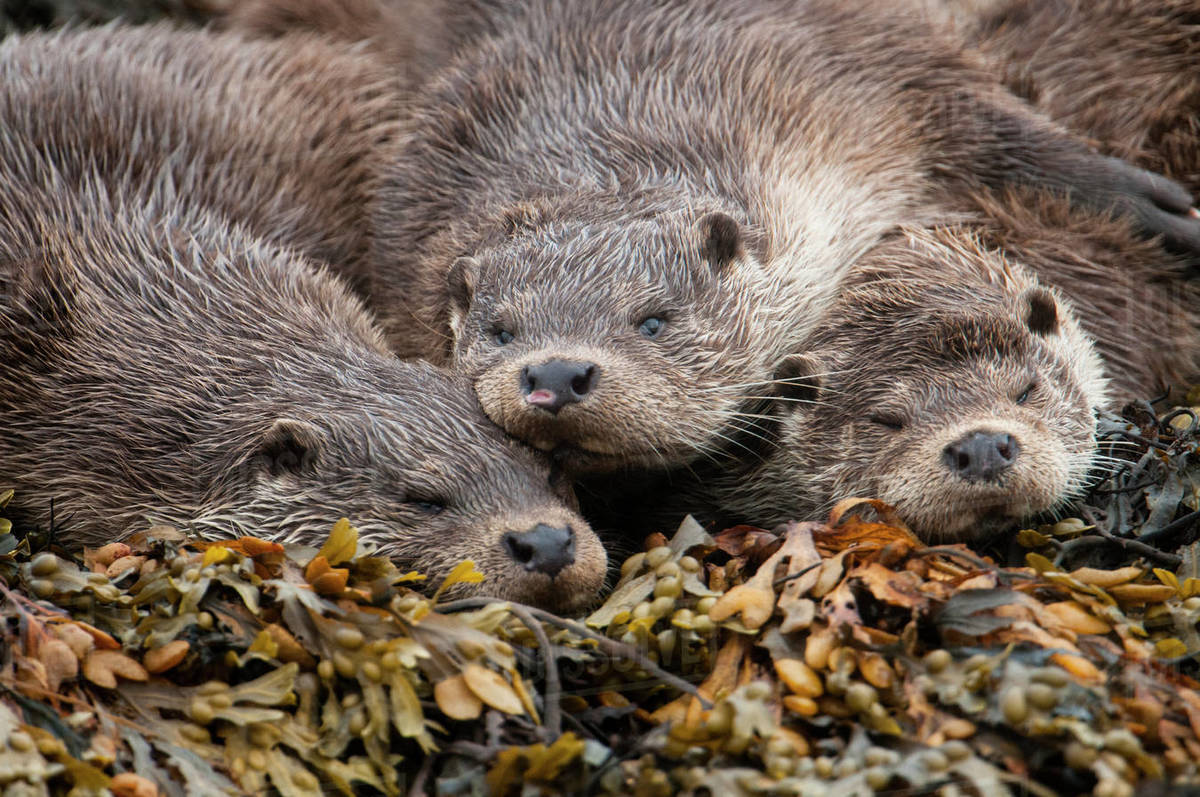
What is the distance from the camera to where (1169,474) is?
3.93m

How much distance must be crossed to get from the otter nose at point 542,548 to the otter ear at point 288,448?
679mm

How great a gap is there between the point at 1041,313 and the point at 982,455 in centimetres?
86

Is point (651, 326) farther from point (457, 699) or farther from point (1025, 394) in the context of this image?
point (457, 699)

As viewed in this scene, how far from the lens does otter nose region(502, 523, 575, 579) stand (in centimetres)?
350

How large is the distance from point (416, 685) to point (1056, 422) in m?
2.09

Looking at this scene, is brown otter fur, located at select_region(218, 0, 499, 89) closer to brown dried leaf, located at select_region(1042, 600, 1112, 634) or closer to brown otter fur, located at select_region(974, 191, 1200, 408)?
brown otter fur, located at select_region(974, 191, 1200, 408)

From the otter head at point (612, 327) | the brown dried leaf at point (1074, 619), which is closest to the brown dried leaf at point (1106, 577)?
the brown dried leaf at point (1074, 619)

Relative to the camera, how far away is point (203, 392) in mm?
4078

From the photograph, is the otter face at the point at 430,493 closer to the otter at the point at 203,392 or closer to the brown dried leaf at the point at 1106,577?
the otter at the point at 203,392

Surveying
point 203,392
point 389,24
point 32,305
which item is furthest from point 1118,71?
point 32,305

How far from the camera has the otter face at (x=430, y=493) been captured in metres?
3.54

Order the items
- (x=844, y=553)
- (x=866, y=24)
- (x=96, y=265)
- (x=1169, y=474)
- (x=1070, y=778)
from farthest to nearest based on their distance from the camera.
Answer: (x=866, y=24) < (x=96, y=265) < (x=1169, y=474) < (x=844, y=553) < (x=1070, y=778)

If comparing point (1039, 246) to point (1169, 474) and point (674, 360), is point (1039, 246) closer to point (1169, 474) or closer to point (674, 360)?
point (1169, 474)

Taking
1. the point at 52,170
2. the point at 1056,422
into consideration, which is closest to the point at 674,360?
the point at 1056,422
